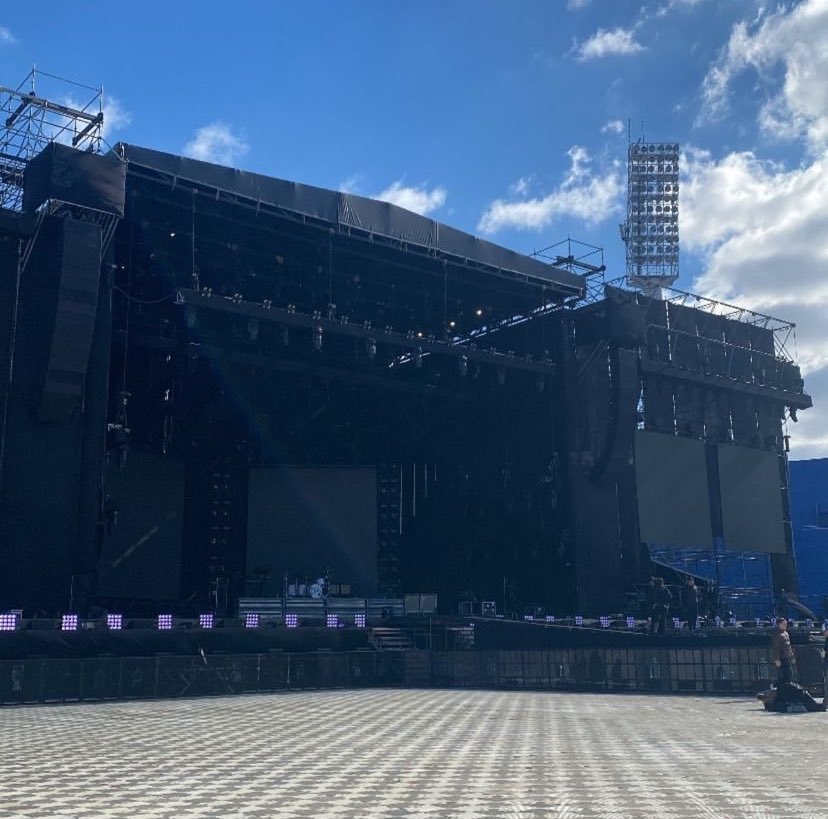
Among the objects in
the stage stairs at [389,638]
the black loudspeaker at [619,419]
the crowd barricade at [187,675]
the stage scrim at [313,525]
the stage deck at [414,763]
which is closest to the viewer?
the stage deck at [414,763]

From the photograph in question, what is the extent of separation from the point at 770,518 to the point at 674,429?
8033 mm

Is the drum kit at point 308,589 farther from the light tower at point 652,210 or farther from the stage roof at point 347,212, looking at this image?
the light tower at point 652,210

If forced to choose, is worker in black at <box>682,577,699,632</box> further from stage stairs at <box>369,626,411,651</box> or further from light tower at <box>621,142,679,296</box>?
light tower at <box>621,142,679,296</box>

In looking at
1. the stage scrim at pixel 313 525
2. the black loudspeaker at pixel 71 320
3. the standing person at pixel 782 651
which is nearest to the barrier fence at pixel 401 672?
the standing person at pixel 782 651

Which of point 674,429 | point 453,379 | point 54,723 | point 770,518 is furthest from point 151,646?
point 770,518

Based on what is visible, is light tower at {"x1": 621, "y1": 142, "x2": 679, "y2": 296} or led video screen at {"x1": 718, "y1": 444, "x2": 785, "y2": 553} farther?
light tower at {"x1": 621, "y1": 142, "x2": 679, "y2": 296}

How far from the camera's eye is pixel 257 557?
40.1 m

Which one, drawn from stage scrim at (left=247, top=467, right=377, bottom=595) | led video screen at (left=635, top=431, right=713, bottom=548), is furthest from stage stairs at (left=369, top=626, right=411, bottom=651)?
led video screen at (left=635, top=431, right=713, bottom=548)

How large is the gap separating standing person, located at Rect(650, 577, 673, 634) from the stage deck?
13.4 m

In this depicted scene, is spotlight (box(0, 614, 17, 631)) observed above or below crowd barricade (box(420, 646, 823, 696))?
above

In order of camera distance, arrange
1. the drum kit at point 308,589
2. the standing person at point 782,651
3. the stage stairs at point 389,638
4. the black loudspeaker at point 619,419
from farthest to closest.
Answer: the black loudspeaker at point 619,419 → the drum kit at point 308,589 → the stage stairs at point 389,638 → the standing person at point 782,651

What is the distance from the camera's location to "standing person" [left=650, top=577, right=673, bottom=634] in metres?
32.3

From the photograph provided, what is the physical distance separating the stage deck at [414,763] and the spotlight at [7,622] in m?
4.19

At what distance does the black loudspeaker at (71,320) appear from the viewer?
27.1 meters
